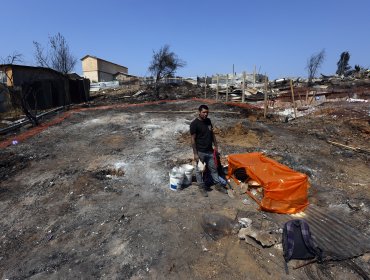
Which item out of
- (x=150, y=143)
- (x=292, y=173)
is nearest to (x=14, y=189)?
(x=150, y=143)

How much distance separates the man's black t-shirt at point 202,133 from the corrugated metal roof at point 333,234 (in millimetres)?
1753

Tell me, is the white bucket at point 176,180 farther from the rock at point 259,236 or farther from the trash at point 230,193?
the rock at point 259,236

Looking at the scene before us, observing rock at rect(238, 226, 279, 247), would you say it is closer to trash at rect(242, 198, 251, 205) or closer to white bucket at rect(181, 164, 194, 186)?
trash at rect(242, 198, 251, 205)

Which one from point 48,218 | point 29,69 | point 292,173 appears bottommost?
point 48,218

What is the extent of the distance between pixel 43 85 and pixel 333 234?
66.9 ft

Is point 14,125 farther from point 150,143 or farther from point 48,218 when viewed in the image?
point 48,218

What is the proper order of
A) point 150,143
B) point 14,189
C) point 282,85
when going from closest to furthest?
point 14,189
point 150,143
point 282,85

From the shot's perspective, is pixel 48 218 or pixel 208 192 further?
pixel 208 192

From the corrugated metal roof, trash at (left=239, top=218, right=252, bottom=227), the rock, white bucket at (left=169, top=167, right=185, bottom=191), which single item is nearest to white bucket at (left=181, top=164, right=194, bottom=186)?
white bucket at (left=169, top=167, right=185, bottom=191)

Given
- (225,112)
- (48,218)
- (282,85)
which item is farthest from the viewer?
(282,85)

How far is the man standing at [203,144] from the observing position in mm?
5941

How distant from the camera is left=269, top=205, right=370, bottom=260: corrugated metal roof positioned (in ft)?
14.2

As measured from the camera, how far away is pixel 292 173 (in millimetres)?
5570

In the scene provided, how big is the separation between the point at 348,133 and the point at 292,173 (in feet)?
21.0
